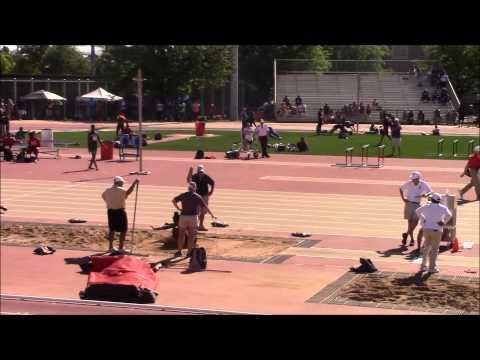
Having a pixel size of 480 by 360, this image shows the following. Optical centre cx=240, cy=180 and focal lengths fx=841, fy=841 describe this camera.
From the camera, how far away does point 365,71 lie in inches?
2485

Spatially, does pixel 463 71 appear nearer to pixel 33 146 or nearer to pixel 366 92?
pixel 366 92

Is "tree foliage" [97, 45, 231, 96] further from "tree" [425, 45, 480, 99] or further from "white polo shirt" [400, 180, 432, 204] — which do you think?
"white polo shirt" [400, 180, 432, 204]

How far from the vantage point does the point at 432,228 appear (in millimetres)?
13688

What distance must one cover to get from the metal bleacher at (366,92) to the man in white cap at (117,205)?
4666cm

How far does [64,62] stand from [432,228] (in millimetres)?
61069

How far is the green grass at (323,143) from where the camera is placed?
37.4 m

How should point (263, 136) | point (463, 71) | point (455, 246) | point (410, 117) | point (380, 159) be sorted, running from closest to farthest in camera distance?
point (455, 246), point (380, 159), point (263, 136), point (410, 117), point (463, 71)

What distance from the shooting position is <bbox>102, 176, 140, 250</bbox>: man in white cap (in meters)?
15.2

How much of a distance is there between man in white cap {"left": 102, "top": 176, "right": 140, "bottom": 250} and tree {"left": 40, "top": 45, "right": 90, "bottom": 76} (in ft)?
180

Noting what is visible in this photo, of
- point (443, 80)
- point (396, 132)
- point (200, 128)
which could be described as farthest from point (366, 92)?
point (396, 132)

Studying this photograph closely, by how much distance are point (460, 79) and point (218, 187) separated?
42317 millimetres

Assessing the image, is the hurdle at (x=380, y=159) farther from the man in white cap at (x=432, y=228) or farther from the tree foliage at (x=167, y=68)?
the tree foliage at (x=167, y=68)

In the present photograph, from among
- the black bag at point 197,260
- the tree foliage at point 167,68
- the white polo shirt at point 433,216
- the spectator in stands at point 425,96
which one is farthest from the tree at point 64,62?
the white polo shirt at point 433,216
